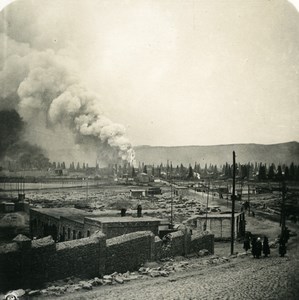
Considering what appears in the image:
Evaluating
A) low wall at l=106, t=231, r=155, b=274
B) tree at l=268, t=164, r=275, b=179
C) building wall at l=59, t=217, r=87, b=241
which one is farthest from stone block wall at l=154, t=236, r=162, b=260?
tree at l=268, t=164, r=275, b=179

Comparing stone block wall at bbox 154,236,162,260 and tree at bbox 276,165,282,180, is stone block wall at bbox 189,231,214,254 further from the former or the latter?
tree at bbox 276,165,282,180

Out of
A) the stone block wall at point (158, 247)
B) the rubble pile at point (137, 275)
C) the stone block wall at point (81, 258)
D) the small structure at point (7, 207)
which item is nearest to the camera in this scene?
the rubble pile at point (137, 275)

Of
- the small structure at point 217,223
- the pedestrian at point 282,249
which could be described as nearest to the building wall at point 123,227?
the small structure at point 217,223

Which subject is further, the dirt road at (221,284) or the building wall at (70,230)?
the building wall at (70,230)

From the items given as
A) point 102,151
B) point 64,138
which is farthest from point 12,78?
point 102,151

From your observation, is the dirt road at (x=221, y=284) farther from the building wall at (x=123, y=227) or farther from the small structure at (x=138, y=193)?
the small structure at (x=138, y=193)

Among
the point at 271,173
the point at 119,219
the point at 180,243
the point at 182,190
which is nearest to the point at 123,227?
the point at 119,219

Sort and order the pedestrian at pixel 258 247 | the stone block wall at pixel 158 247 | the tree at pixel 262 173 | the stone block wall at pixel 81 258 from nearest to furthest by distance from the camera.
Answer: the stone block wall at pixel 81 258 → the stone block wall at pixel 158 247 → the tree at pixel 262 173 → the pedestrian at pixel 258 247
